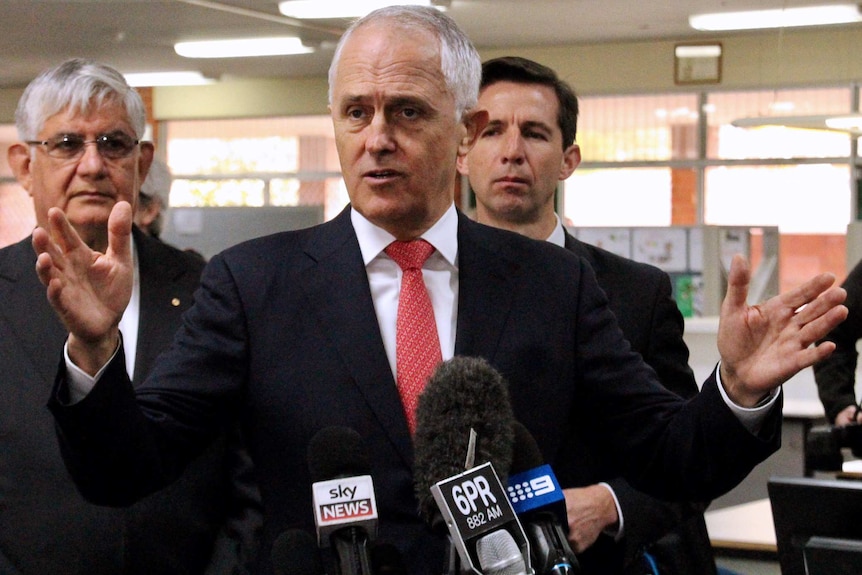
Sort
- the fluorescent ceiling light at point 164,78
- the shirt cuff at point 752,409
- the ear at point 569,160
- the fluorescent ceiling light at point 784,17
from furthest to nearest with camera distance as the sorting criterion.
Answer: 1. the fluorescent ceiling light at point 164,78
2. the fluorescent ceiling light at point 784,17
3. the ear at point 569,160
4. the shirt cuff at point 752,409

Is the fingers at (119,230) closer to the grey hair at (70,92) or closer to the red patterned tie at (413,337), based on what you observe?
the red patterned tie at (413,337)

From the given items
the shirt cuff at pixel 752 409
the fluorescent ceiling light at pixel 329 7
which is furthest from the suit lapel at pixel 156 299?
the fluorescent ceiling light at pixel 329 7

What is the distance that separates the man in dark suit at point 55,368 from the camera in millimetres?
2020

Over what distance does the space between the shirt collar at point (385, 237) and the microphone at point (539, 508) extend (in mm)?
569

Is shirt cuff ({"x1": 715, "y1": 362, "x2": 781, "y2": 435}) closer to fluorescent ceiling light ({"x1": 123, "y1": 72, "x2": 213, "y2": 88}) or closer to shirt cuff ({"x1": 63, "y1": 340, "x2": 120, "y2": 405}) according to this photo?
shirt cuff ({"x1": 63, "y1": 340, "x2": 120, "y2": 405})

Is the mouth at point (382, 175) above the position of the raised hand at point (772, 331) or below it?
above

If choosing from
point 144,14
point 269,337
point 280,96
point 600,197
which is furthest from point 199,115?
point 269,337

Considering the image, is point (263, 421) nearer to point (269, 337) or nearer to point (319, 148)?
point (269, 337)

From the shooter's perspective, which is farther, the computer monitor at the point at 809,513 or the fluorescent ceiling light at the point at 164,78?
the fluorescent ceiling light at the point at 164,78

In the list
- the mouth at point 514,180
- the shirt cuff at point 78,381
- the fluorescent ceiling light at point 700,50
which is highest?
the fluorescent ceiling light at point 700,50

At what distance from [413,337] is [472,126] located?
14.3 inches

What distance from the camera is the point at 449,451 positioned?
99cm

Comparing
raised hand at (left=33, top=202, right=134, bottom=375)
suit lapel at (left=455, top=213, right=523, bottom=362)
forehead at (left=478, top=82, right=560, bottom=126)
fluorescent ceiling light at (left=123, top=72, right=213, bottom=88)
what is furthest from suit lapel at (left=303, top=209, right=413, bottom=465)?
fluorescent ceiling light at (left=123, top=72, right=213, bottom=88)

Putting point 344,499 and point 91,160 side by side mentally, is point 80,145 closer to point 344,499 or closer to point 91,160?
point 91,160
